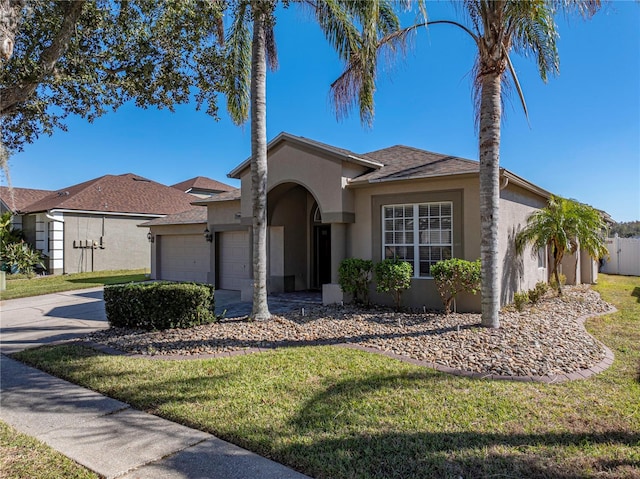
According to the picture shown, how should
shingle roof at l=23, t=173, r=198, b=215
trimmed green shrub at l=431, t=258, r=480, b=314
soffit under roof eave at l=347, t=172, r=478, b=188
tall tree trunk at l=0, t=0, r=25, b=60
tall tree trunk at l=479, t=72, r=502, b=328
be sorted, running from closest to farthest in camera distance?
tall tree trunk at l=0, t=0, r=25, b=60 < tall tree trunk at l=479, t=72, r=502, b=328 < trimmed green shrub at l=431, t=258, r=480, b=314 < soffit under roof eave at l=347, t=172, r=478, b=188 < shingle roof at l=23, t=173, r=198, b=215

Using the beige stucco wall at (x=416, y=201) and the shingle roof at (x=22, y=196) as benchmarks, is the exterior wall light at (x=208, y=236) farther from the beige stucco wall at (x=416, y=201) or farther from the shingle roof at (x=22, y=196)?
the shingle roof at (x=22, y=196)

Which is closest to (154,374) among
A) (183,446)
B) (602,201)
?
(183,446)

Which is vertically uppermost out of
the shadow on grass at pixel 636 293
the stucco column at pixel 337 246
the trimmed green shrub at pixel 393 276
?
the stucco column at pixel 337 246

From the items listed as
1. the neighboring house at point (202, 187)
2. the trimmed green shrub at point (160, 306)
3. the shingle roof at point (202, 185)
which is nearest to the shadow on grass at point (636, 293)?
the trimmed green shrub at point (160, 306)

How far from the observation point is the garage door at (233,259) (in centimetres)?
1686

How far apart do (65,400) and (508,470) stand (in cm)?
554

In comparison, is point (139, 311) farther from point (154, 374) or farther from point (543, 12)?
point (543, 12)

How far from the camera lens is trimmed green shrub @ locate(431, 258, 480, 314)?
10133 millimetres

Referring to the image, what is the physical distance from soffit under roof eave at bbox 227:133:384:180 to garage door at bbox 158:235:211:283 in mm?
5604

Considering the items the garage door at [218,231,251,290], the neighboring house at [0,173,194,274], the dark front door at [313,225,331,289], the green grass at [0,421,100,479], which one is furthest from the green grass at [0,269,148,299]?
the green grass at [0,421,100,479]

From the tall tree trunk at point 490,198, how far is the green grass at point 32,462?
769 cm

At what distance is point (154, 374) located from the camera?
246 inches

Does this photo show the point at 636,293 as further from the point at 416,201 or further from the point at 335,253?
the point at 335,253

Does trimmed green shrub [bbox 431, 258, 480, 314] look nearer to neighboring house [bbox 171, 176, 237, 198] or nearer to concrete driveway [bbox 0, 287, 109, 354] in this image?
concrete driveway [bbox 0, 287, 109, 354]
